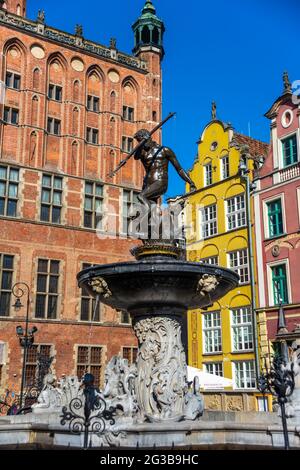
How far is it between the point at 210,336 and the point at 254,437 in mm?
19842

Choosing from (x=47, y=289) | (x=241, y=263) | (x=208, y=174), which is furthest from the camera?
(x=208, y=174)

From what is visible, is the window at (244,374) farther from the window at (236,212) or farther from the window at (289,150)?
the window at (289,150)

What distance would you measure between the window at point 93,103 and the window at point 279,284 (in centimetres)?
1334

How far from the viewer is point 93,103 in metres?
30.2

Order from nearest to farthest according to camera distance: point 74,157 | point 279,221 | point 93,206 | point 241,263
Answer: point 279,221
point 241,263
point 74,157
point 93,206

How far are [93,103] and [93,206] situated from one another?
5.95 meters

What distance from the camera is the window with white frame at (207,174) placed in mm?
29913

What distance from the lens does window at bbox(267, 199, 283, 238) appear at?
25.0 m

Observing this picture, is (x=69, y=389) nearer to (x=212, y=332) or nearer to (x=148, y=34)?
(x=212, y=332)

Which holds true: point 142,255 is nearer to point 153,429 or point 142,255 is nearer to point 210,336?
point 153,429

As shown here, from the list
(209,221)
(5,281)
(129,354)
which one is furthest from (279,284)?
(5,281)

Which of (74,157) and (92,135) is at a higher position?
(92,135)

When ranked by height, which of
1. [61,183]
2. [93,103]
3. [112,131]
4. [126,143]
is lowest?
[61,183]
